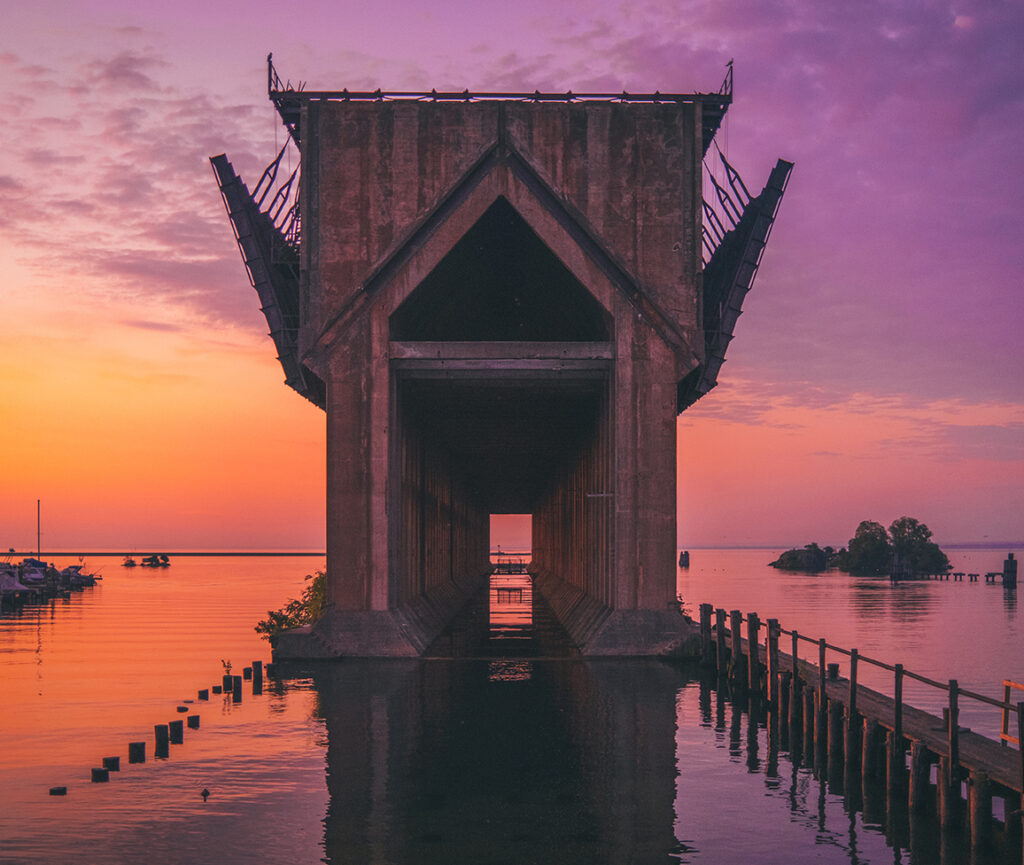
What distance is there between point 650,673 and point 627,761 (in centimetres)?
1215

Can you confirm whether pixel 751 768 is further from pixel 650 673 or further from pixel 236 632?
pixel 236 632

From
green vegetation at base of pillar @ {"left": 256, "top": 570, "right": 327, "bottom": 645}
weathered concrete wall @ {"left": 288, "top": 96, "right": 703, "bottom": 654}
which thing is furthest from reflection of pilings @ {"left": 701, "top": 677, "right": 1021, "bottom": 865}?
→ green vegetation at base of pillar @ {"left": 256, "top": 570, "right": 327, "bottom": 645}

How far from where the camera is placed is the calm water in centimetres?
1730

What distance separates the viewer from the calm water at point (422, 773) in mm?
17297

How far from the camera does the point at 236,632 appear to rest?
65000mm

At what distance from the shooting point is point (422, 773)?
21.9 m

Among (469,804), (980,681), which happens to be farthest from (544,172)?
(980,681)

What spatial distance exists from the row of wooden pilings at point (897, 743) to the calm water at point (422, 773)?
37.0 inches

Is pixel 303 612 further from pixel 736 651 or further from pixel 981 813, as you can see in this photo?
pixel 981 813

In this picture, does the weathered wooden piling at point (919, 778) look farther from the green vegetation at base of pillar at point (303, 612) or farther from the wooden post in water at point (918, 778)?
the green vegetation at base of pillar at point (303, 612)

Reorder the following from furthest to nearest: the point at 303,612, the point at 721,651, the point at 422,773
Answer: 1. the point at 303,612
2. the point at 721,651
3. the point at 422,773

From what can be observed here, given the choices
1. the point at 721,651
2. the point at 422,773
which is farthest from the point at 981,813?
the point at 721,651

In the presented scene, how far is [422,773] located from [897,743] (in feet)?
29.2

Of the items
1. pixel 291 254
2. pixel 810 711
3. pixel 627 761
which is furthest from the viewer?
pixel 291 254
